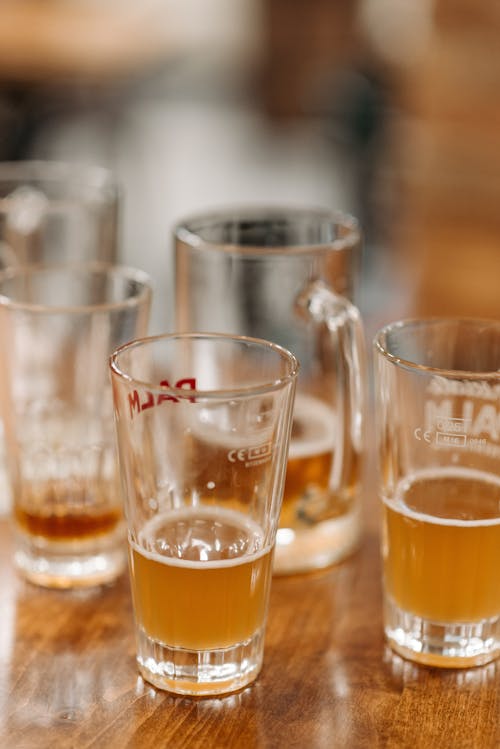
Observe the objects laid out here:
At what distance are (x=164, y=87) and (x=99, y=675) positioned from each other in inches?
190

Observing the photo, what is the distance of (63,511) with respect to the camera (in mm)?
878

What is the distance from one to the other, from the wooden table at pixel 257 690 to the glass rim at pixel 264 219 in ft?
0.88

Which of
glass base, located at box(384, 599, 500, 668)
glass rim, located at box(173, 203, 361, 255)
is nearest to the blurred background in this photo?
glass rim, located at box(173, 203, 361, 255)

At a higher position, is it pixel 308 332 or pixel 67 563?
pixel 308 332

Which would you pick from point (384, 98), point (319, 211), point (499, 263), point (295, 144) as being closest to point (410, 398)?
point (319, 211)

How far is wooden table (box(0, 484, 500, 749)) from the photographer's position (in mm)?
684

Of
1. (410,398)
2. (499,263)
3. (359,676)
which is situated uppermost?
(410,398)

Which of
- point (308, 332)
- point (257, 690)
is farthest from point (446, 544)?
point (308, 332)

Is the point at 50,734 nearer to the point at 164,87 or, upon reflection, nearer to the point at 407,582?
the point at 407,582

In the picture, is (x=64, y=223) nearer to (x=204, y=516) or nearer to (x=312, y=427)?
(x=312, y=427)

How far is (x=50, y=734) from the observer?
26.7 inches

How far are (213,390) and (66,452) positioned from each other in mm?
233

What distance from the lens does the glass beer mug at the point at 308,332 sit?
916 mm

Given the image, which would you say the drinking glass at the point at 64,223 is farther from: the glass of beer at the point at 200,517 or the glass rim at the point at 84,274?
the glass of beer at the point at 200,517
